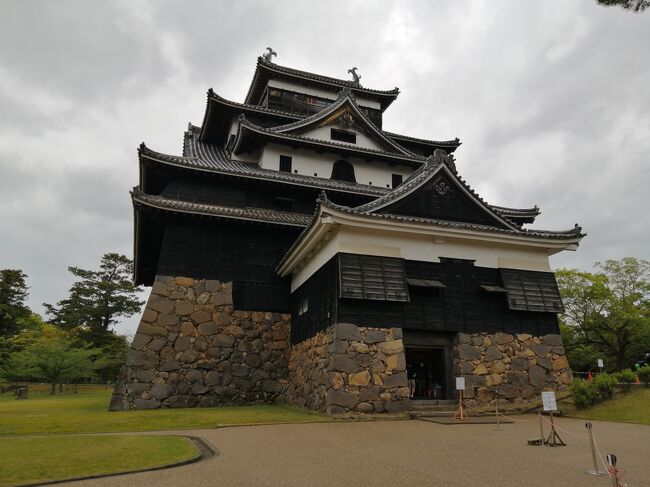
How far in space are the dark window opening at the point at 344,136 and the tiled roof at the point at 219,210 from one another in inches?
255

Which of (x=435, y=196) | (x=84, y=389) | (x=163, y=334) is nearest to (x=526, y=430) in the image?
(x=435, y=196)

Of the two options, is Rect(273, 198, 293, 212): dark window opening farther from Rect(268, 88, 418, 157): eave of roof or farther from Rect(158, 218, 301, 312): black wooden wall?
Rect(268, 88, 418, 157): eave of roof

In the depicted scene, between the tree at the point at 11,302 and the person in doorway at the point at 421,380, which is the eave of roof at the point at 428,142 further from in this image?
the tree at the point at 11,302

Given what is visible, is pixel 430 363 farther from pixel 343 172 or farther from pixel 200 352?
pixel 343 172

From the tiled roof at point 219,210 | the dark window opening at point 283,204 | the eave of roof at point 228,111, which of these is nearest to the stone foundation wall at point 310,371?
the tiled roof at point 219,210

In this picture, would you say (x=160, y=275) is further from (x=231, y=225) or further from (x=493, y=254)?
(x=493, y=254)

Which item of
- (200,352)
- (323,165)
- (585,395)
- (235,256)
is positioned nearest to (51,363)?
(200,352)

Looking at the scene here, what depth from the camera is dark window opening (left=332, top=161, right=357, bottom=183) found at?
22.5 m

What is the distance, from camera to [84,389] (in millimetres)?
35812

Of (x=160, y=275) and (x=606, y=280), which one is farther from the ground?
(x=606, y=280)

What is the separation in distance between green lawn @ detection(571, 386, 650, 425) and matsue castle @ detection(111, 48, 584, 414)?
182cm

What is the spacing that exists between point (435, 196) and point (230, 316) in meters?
9.00

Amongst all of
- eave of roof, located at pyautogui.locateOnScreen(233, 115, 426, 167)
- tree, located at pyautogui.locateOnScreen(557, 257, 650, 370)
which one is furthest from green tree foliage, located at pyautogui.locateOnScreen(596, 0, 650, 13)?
tree, located at pyautogui.locateOnScreen(557, 257, 650, 370)

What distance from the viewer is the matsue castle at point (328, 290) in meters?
13.2
